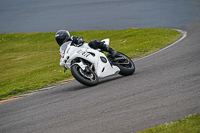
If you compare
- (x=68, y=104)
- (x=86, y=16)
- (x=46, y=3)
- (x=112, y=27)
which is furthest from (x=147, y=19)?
(x=46, y=3)

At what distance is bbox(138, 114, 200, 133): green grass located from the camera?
4.21 metres

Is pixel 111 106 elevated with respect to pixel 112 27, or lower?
elevated

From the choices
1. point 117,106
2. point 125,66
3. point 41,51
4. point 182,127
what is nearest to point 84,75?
point 125,66

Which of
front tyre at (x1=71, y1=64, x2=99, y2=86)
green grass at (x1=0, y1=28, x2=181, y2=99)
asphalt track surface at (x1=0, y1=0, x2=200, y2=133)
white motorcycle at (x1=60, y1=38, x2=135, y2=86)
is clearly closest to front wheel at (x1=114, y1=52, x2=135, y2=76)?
white motorcycle at (x1=60, y1=38, x2=135, y2=86)

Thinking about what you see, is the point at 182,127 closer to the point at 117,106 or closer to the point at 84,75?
the point at 117,106

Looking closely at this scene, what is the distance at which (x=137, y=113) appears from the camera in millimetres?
5402

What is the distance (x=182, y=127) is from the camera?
14.2ft

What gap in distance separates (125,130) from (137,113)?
0.68 metres

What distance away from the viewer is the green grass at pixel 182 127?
4.21 meters

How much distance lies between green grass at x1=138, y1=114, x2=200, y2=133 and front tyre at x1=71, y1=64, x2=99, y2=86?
153 inches

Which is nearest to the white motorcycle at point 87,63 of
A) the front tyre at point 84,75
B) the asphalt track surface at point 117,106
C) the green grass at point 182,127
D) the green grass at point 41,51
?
the front tyre at point 84,75

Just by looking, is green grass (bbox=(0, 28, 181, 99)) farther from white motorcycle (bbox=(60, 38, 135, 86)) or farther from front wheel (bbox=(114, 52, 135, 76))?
front wheel (bbox=(114, 52, 135, 76))

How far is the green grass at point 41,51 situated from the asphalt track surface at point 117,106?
3020mm

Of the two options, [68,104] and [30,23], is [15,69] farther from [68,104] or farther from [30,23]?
[30,23]
